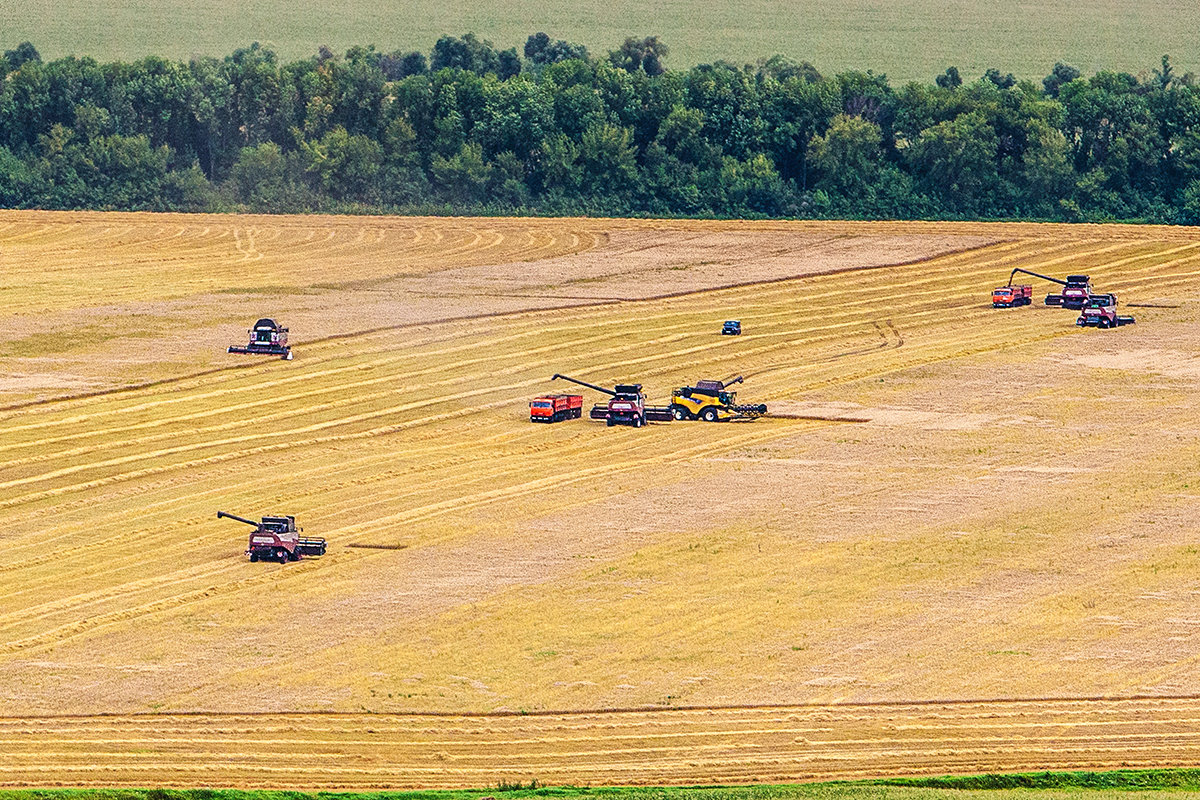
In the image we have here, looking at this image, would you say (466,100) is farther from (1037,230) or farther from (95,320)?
(95,320)

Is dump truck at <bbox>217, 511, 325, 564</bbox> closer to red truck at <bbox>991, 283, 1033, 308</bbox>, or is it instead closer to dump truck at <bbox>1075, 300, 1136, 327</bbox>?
dump truck at <bbox>1075, 300, 1136, 327</bbox>

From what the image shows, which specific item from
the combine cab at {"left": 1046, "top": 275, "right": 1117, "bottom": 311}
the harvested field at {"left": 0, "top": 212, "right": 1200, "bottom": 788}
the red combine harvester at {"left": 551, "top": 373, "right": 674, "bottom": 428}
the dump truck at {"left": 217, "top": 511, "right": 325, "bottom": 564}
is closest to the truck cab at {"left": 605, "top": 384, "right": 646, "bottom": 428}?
the red combine harvester at {"left": 551, "top": 373, "right": 674, "bottom": 428}

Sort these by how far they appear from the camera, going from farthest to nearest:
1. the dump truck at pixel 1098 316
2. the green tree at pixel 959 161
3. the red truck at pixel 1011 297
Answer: the green tree at pixel 959 161 < the red truck at pixel 1011 297 < the dump truck at pixel 1098 316

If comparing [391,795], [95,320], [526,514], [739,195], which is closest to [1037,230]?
[739,195]

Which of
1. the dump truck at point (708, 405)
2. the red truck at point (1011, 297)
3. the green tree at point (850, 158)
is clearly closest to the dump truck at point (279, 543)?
the dump truck at point (708, 405)

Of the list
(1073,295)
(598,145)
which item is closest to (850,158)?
(598,145)

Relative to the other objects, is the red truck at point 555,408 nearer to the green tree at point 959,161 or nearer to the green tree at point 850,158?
the green tree at point 959,161

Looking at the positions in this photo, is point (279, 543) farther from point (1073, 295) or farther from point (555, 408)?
point (1073, 295)
